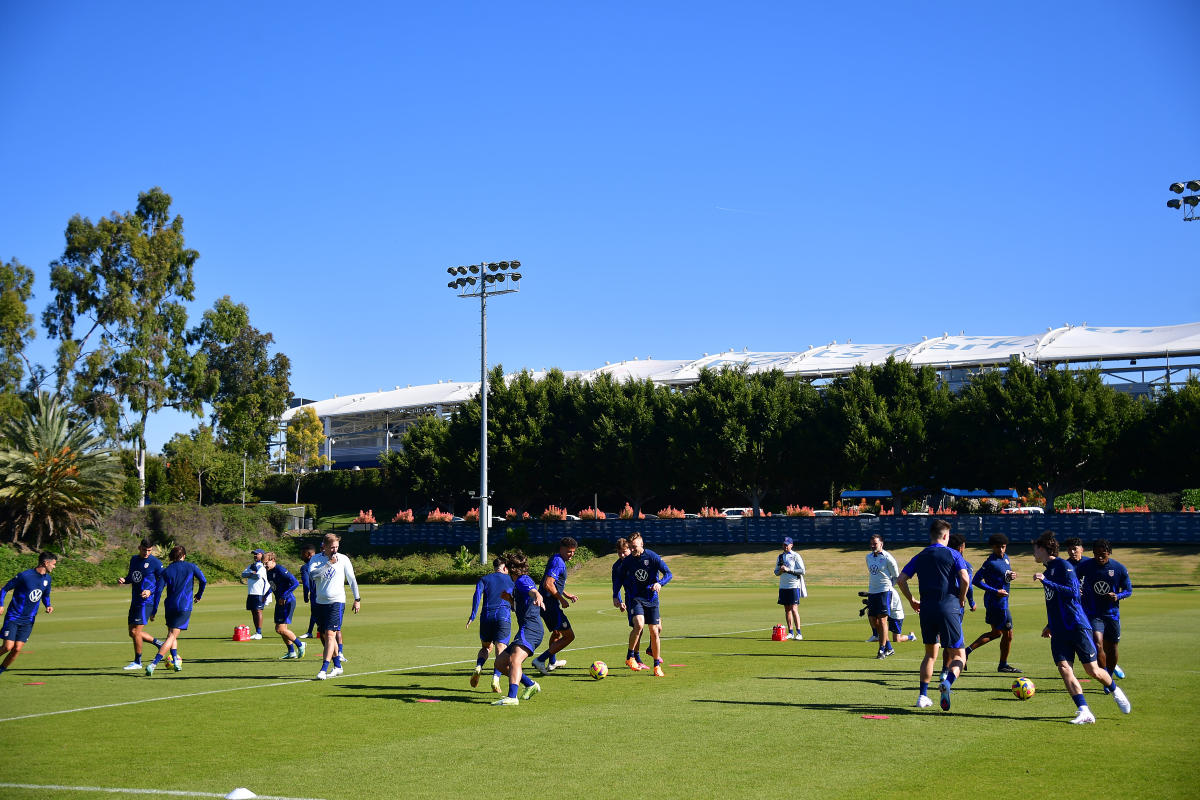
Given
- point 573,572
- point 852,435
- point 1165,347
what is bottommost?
point 573,572

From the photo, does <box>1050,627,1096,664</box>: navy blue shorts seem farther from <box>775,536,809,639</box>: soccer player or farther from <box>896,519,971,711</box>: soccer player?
<box>775,536,809,639</box>: soccer player

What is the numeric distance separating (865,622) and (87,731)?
19202 millimetres

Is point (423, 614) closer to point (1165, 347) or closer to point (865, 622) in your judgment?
point (865, 622)

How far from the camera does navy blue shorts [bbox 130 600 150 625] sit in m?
18.1

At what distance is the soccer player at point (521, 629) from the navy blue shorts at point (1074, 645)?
20.6ft

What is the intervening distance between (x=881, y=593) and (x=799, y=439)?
1811 inches

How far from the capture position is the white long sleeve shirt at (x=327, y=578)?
55.9 feet

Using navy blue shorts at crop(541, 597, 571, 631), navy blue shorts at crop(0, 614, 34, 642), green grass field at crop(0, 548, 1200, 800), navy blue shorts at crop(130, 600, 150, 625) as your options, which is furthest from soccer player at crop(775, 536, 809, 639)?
navy blue shorts at crop(0, 614, 34, 642)

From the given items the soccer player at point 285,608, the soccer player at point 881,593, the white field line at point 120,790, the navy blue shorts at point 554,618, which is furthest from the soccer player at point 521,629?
the soccer player at point 881,593

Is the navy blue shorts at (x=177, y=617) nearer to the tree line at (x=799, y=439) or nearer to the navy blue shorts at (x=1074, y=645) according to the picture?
the navy blue shorts at (x=1074, y=645)

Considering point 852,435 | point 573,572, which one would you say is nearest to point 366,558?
point 573,572

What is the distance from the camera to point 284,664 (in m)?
19.5

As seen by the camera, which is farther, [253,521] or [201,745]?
[253,521]

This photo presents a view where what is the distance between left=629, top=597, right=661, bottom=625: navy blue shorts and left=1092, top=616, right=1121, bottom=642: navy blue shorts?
6.28 metres
